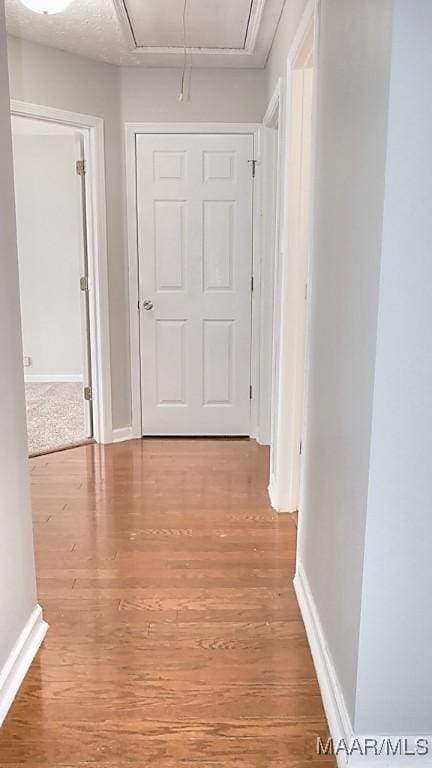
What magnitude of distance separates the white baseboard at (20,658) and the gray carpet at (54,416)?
7.02 feet

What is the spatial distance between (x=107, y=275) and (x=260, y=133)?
1380mm

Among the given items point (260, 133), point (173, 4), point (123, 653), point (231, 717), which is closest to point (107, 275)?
point (260, 133)

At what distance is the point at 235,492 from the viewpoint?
3.36 meters

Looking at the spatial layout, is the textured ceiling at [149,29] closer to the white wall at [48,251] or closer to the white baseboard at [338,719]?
the white wall at [48,251]

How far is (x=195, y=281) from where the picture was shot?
4.27 metres

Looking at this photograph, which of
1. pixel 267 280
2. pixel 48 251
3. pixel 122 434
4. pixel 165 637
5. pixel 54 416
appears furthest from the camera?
pixel 48 251

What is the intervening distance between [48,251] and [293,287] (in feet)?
13.6

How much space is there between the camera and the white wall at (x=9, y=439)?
1714 millimetres

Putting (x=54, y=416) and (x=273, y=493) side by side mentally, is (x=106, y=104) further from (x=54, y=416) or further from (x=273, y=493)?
(x=273, y=493)

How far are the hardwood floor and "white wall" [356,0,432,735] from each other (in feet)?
1.04

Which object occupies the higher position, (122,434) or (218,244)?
(218,244)

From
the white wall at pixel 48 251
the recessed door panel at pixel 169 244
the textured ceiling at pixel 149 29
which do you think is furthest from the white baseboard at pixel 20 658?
the white wall at pixel 48 251

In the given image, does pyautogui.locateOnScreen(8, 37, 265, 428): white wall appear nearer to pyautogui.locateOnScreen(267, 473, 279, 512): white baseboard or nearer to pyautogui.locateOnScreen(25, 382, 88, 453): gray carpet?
pyautogui.locateOnScreen(25, 382, 88, 453): gray carpet

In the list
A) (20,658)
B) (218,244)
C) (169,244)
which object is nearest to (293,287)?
(218,244)
